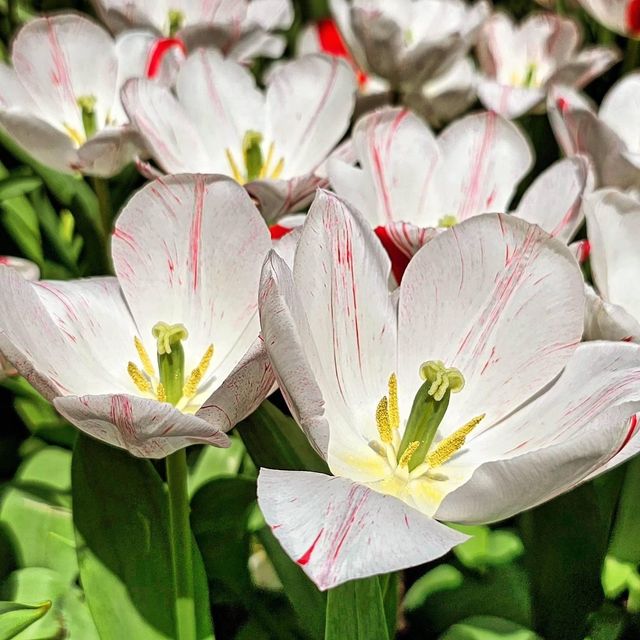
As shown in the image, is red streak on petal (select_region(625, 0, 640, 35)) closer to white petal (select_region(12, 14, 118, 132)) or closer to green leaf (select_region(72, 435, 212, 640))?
white petal (select_region(12, 14, 118, 132))

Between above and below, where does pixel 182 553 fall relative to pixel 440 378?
below

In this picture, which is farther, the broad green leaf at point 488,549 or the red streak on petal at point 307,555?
the broad green leaf at point 488,549

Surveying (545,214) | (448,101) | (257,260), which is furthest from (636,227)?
(448,101)

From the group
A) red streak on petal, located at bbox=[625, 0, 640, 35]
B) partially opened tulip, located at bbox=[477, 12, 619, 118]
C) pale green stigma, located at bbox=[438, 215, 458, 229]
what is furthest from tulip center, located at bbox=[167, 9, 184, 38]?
red streak on petal, located at bbox=[625, 0, 640, 35]

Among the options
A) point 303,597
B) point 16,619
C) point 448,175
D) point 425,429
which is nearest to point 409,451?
point 425,429

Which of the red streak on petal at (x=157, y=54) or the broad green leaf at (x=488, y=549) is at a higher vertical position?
the red streak on petal at (x=157, y=54)

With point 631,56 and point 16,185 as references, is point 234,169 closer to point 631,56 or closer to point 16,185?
point 16,185

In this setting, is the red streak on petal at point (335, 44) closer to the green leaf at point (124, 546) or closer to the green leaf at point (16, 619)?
the green leaf at point (124, 546)

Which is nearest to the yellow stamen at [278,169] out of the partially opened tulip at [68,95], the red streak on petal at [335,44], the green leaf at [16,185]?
the partially opened tulip at [68,95]
